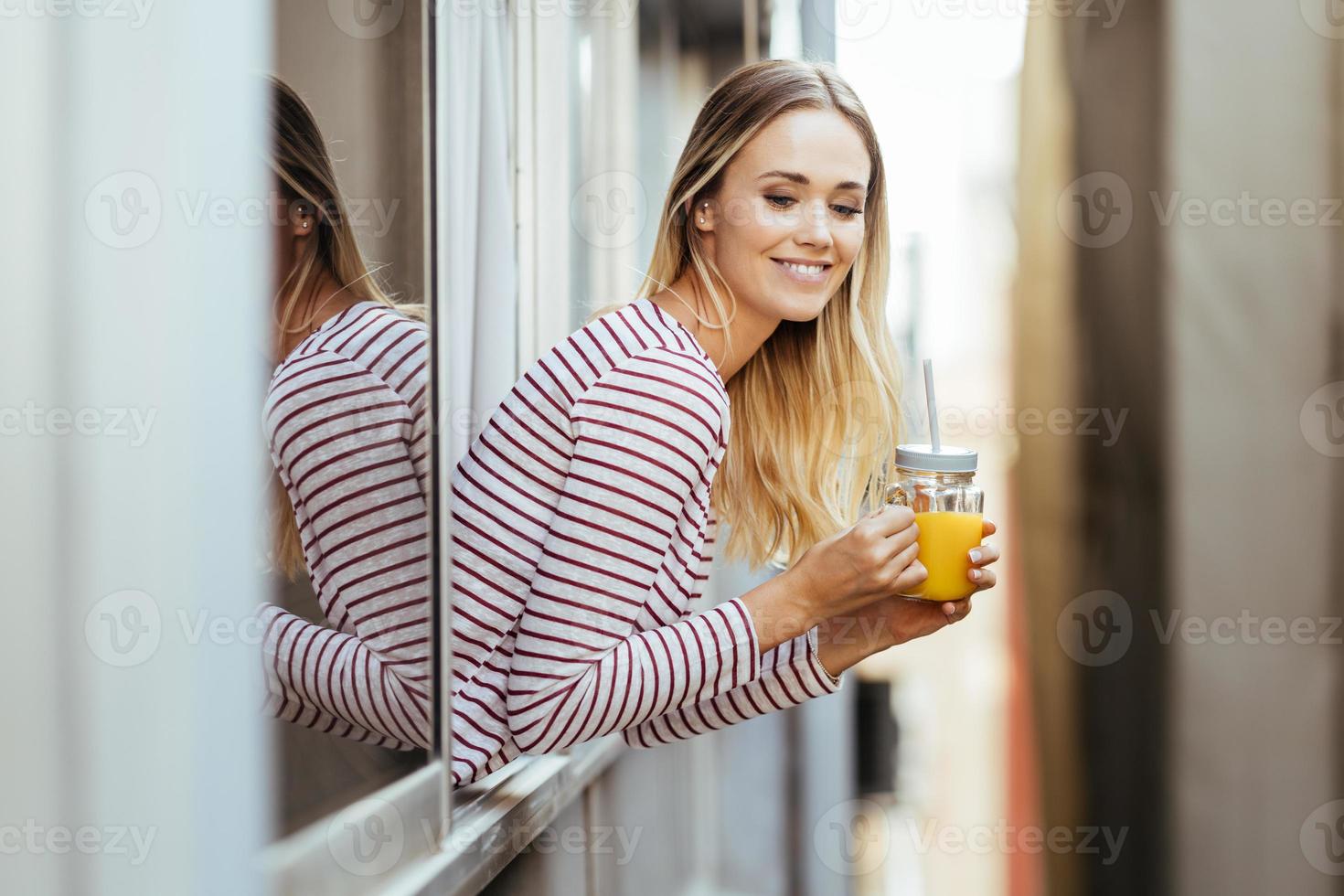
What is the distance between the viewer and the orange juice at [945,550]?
62 centimetres

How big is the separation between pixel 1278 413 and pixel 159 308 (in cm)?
101

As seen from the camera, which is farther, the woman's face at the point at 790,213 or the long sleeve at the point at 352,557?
the woman's face at the point at 790,213

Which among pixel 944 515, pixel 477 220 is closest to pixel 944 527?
pixel 944 515

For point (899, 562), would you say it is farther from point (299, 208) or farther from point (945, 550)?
point (299, 208)

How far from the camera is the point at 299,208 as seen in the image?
19.0 inches

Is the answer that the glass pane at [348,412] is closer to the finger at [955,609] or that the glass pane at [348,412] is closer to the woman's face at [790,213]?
the woman's face at [790,213]

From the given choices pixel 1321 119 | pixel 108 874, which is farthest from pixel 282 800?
pixel 1321 119

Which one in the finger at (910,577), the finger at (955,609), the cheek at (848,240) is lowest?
the finger at (955,609)

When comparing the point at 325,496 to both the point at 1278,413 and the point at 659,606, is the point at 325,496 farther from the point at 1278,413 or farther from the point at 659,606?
the point at 1278,413

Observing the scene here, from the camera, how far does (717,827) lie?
4.52ft

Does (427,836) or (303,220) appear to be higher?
(303,220)

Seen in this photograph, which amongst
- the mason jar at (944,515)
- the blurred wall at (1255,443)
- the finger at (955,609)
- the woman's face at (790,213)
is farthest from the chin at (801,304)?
the blurred wall at (1255,443)

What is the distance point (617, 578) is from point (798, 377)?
8.7 inches

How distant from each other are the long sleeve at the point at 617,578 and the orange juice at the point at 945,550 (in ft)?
0.43
